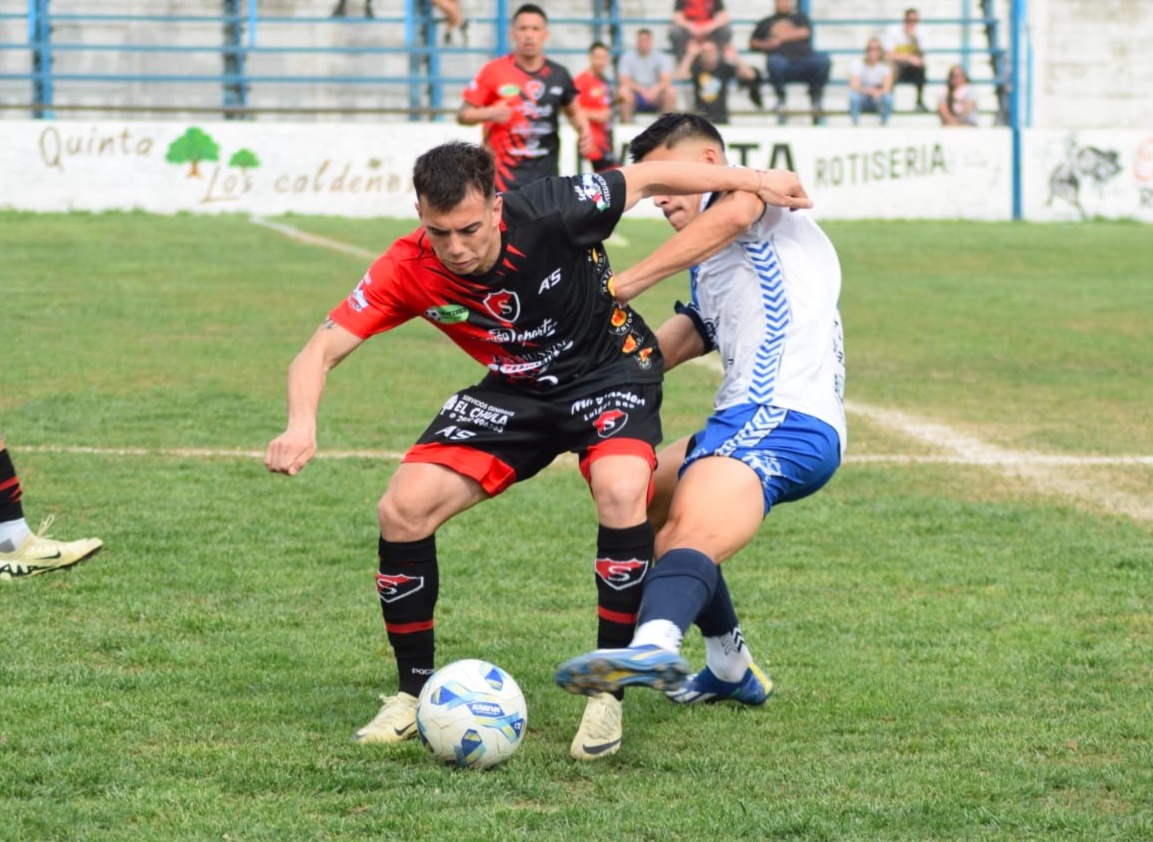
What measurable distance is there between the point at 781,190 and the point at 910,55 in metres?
21.1

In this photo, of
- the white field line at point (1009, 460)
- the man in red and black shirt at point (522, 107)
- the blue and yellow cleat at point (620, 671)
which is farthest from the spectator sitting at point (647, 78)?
the blue and yellow cleat at point (620, 671)

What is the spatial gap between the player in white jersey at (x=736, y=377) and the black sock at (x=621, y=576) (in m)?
0.08

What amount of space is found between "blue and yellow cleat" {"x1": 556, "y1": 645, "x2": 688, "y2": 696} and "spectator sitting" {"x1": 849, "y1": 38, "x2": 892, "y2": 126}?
21.4m

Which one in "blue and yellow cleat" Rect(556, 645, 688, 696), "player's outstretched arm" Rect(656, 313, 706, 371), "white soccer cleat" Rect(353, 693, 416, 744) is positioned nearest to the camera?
"blue and yellow cleat" Rect(556, 645, 688, 696)

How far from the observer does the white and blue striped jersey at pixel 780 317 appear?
4.81m

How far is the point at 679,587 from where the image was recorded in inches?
169

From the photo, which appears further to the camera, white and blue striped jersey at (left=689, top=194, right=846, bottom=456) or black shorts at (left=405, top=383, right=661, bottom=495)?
white and blue striped jersey at (left=689, top=194, right=846, bottom=456)

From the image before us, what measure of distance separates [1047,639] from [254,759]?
8.57ft

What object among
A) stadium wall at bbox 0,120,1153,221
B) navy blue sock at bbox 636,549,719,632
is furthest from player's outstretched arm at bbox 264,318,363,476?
stadium wall at bbox 0,120,1153,221

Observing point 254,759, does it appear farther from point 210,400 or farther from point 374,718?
point 210,400

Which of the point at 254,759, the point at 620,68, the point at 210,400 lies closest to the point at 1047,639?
the point at 254,759

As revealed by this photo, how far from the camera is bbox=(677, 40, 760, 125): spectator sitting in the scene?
78.9ft

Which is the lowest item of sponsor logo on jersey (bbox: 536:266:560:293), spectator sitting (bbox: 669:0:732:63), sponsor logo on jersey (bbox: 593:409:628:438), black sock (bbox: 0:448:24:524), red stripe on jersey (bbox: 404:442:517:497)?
black sock (bbox: 0:448:24:524)

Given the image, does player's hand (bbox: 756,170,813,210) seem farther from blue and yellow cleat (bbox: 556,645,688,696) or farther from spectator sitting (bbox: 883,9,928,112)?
spectator sitting (bbox: 883,9,928,112)
